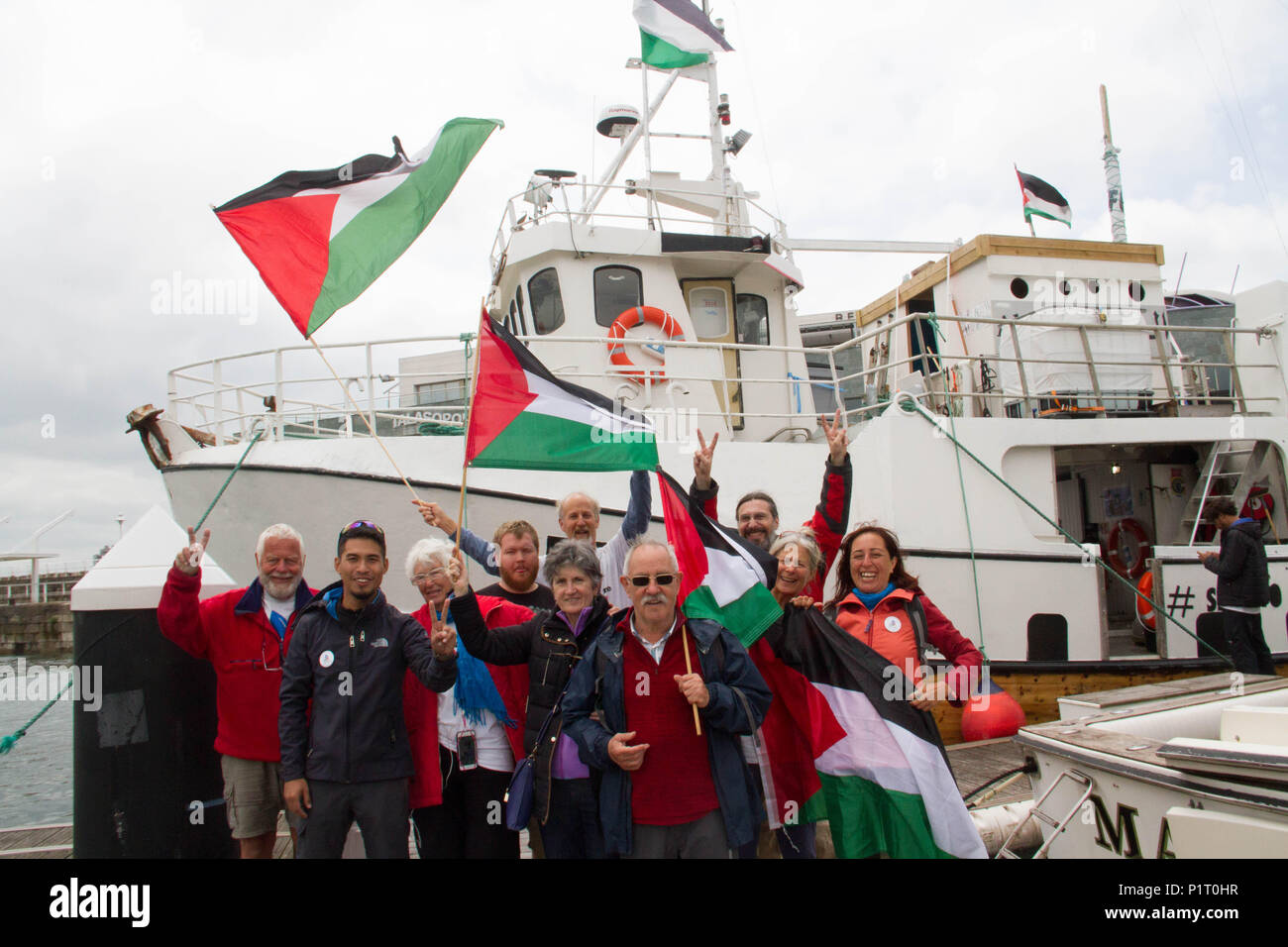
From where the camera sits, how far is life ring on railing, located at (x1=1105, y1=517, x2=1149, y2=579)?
8312 millimetres

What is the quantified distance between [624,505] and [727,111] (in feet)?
21.3

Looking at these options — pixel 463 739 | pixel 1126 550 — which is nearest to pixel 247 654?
pixel 463 739

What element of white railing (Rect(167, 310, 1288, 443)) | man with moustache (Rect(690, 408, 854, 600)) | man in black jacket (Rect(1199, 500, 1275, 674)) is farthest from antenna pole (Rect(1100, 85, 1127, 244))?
man with moustache (Rect(690, 408, 854, 600))

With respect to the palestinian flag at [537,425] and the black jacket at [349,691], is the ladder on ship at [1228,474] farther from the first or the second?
the black jacket at [349,691]

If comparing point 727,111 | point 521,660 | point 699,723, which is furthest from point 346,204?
point 727,111

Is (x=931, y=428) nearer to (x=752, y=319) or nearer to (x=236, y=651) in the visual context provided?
(x=752, y=319)

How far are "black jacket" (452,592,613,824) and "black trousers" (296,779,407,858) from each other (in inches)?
19.3

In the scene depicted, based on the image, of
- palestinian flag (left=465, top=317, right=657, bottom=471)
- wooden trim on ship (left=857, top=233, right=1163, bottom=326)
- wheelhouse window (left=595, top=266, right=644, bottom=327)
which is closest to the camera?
palestinian flag (left=465, top=317, right=657, bottom=471)

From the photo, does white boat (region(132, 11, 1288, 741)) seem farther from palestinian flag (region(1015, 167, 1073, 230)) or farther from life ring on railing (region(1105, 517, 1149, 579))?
palestinian flag (region(1015, 167, 1073, 230))

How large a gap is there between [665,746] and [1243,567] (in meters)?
5.36

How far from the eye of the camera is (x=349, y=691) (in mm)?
2852

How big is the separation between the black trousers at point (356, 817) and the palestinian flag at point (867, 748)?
1.50 meters

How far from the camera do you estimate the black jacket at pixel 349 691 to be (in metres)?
2.80

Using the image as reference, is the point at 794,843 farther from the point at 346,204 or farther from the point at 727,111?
the point at 727,111
